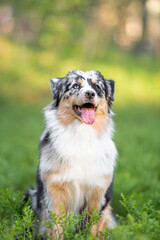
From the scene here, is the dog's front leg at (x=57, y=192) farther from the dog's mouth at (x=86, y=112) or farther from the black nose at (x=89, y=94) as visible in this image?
the black nose at (x=89, y=94)

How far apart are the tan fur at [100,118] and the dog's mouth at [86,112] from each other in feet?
0.28

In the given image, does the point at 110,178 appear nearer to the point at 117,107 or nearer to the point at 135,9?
the point at 117,107

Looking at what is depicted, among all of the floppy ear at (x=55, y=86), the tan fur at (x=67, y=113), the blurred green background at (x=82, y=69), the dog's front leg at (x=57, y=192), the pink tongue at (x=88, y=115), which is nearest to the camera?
the dog's front leg at (x=57, y=192)

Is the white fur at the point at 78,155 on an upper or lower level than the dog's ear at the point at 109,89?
lower

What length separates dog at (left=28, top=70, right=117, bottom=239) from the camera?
346 cm

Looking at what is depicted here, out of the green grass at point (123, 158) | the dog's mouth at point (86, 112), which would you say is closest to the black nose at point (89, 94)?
the dog's mouth at point (86, 112)

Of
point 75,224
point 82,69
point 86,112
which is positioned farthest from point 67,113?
point 82,69

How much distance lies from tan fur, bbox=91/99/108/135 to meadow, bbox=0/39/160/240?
90 centimetres

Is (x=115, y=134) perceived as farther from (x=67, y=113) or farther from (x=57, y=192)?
(x=57, y=192)

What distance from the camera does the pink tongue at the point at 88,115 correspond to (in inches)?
139

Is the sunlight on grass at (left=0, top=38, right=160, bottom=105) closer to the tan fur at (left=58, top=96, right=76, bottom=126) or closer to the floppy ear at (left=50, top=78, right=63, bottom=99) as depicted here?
the floppy ear at (left=50, top=78, right=63, bottom=99)

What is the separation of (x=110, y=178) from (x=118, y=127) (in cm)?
846

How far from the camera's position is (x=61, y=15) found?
11.4m

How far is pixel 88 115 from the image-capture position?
141 inches
